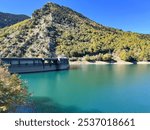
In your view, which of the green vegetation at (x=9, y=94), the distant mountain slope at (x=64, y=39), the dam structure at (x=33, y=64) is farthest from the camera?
the distant mountain slope at (x=64, y=39)

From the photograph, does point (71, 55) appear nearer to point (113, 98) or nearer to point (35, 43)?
point (35, 43)

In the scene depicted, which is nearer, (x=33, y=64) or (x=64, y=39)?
(x=33, y=64)

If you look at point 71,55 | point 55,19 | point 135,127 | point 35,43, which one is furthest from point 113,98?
point 55,19

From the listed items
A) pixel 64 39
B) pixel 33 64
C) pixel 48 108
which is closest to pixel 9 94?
pixel 48 108

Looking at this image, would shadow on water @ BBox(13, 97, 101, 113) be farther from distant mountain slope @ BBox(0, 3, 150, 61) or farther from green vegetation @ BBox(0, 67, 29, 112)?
distant mountain slope @ BBox(0, 3, 150, 61)

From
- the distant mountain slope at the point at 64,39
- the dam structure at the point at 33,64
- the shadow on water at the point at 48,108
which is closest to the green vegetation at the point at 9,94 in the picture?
the shadow on water at the point at 48,108

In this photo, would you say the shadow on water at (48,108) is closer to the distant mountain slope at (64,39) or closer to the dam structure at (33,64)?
the dam structure at (33,64)

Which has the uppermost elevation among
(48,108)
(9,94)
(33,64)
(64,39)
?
Result: (64,39)

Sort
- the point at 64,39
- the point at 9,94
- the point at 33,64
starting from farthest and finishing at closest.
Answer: the point at 64,39 < the point at 33,64 < the point at 9,94

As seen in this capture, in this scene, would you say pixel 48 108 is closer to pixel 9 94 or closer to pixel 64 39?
pixel 9 94
